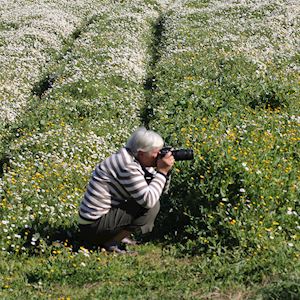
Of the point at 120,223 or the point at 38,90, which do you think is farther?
the point at 38,90

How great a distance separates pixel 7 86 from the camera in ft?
62.6

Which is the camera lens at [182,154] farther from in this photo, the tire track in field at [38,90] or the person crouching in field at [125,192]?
the tire track in field at [38,90]

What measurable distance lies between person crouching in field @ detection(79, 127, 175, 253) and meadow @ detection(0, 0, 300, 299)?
0.40 metres

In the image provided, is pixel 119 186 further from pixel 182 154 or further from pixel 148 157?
pixel 182 154

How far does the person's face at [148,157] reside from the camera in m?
8.09

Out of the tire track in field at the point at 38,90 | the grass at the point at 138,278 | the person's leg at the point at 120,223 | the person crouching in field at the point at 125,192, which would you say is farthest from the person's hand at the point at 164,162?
the tire track in field at the point at 38,90

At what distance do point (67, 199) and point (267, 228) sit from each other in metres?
3.70

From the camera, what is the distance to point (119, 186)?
8.19 metres

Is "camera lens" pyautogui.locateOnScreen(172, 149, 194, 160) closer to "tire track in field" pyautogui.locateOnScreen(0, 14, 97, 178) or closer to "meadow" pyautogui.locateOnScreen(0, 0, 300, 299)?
"meadow" pyautogui.locateOnScreen(0, 0, 300, 299)

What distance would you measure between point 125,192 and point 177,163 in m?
2.03

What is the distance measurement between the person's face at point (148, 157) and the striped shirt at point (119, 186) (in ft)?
0.28

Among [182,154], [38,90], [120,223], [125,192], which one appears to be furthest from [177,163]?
[38,90]

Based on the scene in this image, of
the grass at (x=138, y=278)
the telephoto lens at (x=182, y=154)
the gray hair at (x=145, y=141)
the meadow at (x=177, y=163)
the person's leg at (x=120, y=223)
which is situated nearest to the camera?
the grass at (x=138, y=278)

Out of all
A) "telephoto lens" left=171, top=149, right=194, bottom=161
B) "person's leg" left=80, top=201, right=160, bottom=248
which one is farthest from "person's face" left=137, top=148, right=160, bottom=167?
"person's leg" left=80, top=201, right=160, bottom=248
